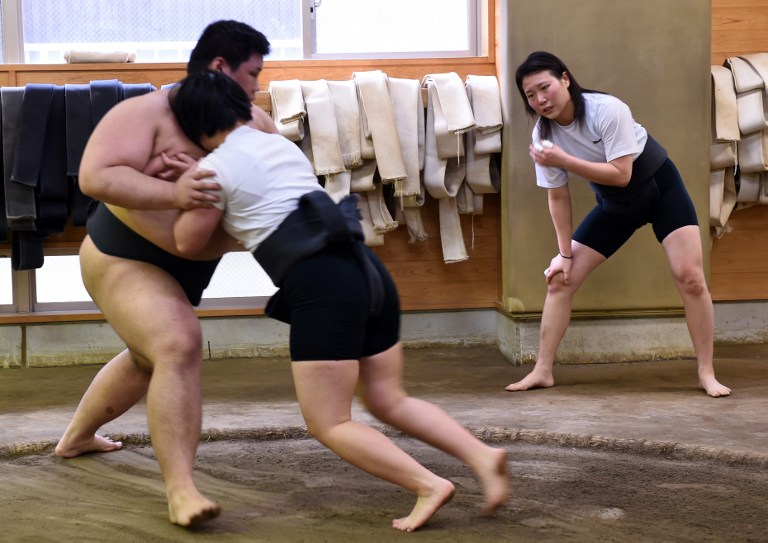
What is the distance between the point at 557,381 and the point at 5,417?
75.7 inches

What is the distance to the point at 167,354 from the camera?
201 centimetres

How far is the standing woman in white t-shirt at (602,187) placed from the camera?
10.1 feet

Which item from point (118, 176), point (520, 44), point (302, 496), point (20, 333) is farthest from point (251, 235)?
point (20, 333)

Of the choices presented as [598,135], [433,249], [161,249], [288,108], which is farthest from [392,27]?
[161,249]

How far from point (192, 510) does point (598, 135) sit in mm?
1888

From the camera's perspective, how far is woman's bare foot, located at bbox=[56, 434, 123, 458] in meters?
2.53

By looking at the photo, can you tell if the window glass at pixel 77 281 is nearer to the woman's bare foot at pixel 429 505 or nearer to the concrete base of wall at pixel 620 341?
the concrete base of wall at pixel 620 341

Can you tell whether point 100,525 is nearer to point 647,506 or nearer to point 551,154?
point 647,506

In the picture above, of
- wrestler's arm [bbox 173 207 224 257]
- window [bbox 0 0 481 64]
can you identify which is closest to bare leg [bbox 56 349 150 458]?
wrestler's arm [bbox 173 207 224 257]

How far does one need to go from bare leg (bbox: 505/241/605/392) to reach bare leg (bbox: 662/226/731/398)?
0.89ft

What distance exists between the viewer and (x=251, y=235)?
1.93 meters

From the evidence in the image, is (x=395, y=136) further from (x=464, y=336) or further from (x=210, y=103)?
(x=210, y=103)

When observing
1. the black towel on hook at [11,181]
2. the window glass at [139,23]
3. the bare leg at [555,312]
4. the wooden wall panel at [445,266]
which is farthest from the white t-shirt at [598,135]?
the black towel on hook at [11,181]

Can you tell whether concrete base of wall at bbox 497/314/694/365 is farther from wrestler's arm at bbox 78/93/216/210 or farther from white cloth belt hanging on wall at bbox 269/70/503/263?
wrestler's arm at bbox 78/93/216/210
